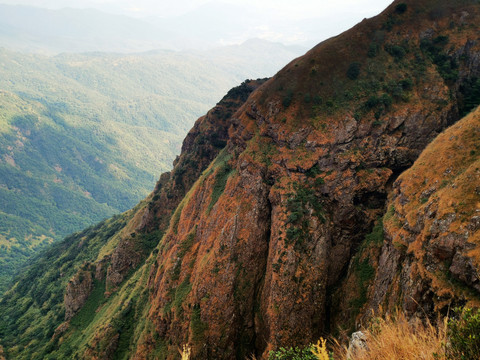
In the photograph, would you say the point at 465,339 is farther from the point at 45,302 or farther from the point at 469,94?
the point at 45,302

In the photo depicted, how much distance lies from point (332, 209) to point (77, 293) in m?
66.1

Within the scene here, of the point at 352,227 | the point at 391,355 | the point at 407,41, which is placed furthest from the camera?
the point at 407,41

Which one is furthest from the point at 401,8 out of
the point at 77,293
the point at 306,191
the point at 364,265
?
the point at 77,293

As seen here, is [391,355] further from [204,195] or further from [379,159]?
[204,195]

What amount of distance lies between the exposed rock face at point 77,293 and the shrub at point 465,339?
79.9 metres

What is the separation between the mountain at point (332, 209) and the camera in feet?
87.4

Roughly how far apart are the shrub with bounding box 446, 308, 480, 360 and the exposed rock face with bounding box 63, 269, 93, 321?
262ft

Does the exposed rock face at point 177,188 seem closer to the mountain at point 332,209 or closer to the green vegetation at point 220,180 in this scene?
the mountain at point 332,209

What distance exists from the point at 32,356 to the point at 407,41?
99.4m

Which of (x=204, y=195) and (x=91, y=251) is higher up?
(x=204, y=195)

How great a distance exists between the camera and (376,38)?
4888 cm

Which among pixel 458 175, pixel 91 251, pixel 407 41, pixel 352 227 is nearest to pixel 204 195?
pixel 352 227

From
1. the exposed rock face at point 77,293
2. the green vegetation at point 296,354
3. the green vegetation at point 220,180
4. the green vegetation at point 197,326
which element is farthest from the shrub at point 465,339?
the exposed rock face at point 77,293

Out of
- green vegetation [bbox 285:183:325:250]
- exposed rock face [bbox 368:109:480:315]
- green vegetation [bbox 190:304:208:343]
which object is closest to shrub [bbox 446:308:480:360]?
exposed rock face [bbox 368:109:480:315]
